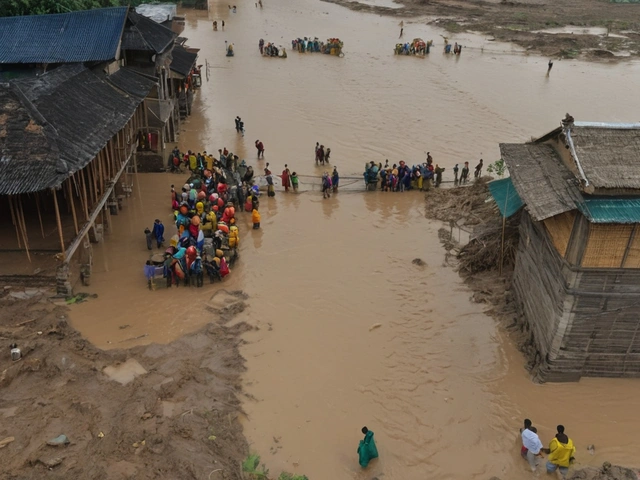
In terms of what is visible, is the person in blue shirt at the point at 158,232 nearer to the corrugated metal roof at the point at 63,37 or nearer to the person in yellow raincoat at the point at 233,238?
the person in yellow raincoat at the point at 233,238

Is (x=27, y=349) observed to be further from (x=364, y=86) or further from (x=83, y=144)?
(x=364, y=86)

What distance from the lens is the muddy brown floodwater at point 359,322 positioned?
1049 centimetres

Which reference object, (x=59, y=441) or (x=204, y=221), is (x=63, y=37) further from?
(x=59, y=441)

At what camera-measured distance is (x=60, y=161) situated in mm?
12445

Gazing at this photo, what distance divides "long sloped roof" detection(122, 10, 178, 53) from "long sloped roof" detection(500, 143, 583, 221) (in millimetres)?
13602

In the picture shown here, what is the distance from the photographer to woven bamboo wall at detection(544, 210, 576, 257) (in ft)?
35.0

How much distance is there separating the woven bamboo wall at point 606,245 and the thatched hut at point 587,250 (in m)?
0.02

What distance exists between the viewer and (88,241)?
48.8ft

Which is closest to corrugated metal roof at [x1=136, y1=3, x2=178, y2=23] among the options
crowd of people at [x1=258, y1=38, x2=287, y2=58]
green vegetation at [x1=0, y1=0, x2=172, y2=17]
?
green vegetation at [x1=0, y1=0, x2=172, y2=17]

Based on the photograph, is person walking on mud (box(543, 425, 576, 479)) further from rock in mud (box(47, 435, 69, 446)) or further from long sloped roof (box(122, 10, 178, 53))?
long sloped roof (box(122, 10, 178, 53))

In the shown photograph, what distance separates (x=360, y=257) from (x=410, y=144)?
1136 centimetres

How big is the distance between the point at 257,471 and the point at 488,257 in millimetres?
8971

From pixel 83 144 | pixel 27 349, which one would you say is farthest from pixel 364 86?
pixel 27 349

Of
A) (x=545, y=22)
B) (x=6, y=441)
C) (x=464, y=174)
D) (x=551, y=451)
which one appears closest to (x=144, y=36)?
(x=464, y=174)
